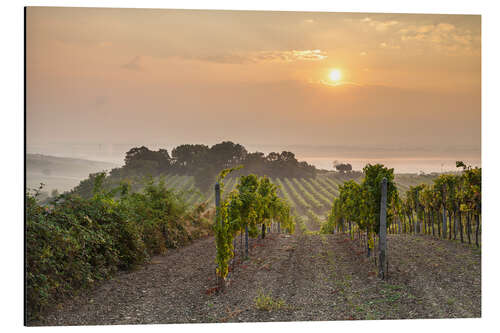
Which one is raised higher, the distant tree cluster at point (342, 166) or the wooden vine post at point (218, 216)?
the distant tree cluster at point (342, 166)

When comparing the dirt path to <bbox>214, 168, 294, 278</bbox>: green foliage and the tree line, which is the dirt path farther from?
the tree line

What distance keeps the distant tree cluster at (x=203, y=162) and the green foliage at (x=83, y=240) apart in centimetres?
92

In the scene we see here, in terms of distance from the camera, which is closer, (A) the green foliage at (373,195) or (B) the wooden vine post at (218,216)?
(B) the wooden vine post at (218,216)

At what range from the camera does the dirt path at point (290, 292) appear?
15.9 ft

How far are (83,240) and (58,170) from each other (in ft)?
4.48

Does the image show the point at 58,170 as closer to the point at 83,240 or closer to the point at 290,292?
the point at 83,240

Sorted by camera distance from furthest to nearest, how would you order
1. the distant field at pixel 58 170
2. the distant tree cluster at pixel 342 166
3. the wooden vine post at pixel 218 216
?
1. the distant tree cluster at pixel 342 166
2. the wooden vine post at pixel 218 216
3. the distant field at pixel 58 170

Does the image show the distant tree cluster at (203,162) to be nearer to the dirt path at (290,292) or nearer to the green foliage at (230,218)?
the green foliage at (230,218)

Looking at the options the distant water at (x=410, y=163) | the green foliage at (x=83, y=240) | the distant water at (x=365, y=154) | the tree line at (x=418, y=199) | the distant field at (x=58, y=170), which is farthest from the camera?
the distant water at (x=410, y=163)

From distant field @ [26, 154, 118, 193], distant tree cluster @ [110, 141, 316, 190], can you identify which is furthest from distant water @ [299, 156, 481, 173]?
distant field @ [26, 154, 118, 193]

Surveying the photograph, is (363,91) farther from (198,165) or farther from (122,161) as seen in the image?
(198,165)

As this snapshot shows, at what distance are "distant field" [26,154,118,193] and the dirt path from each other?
1796 mm

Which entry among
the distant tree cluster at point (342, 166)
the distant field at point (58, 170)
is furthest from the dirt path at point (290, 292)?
the distant tree cluster at point (342, 166)

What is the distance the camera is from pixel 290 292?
18.1 feet
